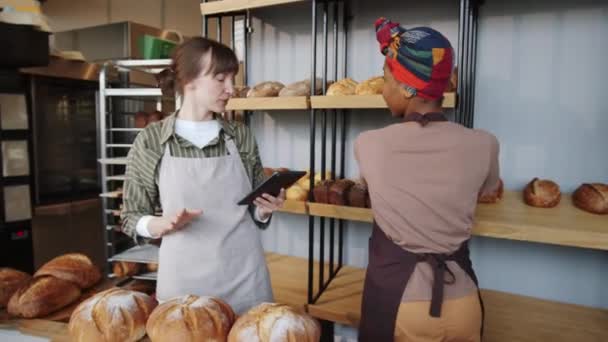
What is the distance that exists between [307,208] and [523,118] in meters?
1.03

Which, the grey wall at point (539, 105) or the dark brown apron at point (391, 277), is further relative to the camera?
the grey wall at point (539, 105)

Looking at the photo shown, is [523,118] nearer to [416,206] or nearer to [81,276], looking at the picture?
[416,206]

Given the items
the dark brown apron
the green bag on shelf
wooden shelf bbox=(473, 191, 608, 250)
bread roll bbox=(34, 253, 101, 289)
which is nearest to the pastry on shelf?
wooden shelf bbox=(473, 191, 608, 250)

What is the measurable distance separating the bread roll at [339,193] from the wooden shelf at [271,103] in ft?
1.20

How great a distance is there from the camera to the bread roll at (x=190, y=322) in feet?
2.36

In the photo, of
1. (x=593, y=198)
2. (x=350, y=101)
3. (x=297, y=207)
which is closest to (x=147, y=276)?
(x=297, y=207)

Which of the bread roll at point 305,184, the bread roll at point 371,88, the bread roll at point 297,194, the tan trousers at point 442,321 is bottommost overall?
the tan trousers at point 442,321

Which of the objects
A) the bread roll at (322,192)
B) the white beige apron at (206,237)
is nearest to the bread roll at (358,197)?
the bread roll at (322,192)

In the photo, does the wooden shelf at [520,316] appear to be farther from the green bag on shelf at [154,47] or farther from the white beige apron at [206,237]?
the green bag on shelf at [154,47]

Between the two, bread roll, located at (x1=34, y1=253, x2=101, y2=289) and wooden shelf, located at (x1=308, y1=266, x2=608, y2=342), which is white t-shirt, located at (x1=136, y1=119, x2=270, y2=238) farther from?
wooden shelf, located at (x1=308, y1=266, x2=608, y2=342)

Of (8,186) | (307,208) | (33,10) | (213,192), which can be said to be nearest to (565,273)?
(307,208)

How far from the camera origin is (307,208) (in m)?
1.87

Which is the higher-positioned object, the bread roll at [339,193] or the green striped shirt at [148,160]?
the green striped shirt at [148,160]

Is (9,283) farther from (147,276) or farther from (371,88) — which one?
(371,88)
